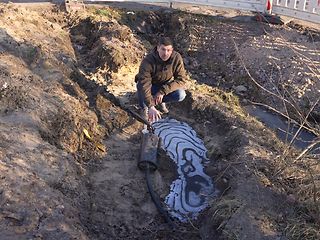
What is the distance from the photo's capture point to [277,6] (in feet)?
28.0

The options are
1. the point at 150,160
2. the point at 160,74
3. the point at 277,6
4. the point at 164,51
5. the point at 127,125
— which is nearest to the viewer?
the point at 150,160

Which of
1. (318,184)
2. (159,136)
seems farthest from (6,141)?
(318,184)

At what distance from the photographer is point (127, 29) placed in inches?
299

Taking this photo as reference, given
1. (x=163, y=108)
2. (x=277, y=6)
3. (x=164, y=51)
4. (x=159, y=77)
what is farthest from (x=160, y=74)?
(x=277, y=6)

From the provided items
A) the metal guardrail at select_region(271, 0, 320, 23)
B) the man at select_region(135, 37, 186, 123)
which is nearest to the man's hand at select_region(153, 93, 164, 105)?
the man at select_region(135, 37, 186, 123)

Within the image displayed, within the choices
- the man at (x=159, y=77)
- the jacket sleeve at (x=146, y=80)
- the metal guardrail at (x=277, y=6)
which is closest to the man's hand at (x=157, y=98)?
the man at (x=159, y=77)

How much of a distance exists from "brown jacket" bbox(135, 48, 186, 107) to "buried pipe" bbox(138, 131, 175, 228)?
41cm

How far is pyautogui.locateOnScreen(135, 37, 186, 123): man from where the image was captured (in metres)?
5.25

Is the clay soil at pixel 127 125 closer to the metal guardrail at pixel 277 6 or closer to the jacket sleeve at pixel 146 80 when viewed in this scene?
the metal guardrail at pixel 277 6

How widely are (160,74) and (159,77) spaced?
50mm

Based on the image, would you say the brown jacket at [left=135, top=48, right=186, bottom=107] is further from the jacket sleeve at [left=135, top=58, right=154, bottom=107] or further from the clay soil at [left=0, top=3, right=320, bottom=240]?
the clay soil at [left=0, top=3, right=320, bottom=240]

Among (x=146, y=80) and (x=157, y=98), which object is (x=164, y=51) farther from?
(x=157, y=98)

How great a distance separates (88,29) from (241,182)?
442cm

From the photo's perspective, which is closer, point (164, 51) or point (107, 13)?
point (164, 51)
